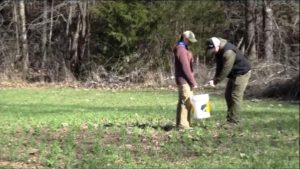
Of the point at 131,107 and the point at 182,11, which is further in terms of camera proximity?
the point at 182,11

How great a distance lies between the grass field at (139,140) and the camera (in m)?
8.80

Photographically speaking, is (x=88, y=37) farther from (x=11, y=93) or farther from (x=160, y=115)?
(x=160, y=115)

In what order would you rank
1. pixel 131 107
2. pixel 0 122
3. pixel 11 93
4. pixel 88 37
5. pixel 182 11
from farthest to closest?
pixel 88 37 → pixel 182 11 → pixel 11 93 → pixel 131 107 → pixel 0 122

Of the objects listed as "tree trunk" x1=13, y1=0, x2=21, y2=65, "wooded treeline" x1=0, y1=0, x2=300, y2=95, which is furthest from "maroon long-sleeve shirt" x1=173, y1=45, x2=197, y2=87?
"tree trunk" x1=13, y1=0, x2=21, y2=65

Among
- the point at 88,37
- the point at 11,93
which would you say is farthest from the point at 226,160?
the point at 88,37

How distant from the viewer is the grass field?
28.9ft

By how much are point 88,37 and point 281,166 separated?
80.4 feet

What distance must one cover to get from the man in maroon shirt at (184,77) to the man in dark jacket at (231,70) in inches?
17.0

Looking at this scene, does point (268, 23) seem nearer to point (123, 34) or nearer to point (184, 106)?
point (123, 34)

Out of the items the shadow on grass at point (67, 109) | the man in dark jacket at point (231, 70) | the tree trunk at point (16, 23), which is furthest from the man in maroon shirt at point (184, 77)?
the tree trunk at point (16, 23)

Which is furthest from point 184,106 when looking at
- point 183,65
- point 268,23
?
point 268,23

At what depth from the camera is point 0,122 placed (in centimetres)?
1323

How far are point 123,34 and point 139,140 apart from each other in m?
19.1

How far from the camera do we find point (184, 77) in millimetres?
11391
